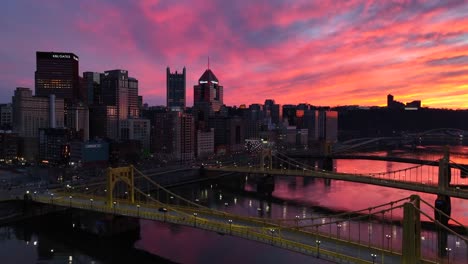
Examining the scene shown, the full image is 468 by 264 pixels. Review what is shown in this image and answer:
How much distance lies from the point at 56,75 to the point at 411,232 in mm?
152066

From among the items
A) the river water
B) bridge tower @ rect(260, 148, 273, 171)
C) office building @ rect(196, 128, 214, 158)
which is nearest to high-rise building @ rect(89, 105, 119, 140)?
office building @ rect(196, 128, 214, 158)

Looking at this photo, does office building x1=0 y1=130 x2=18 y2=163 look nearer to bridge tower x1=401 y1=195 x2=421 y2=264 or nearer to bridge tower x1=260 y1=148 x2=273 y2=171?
bridge tower x1=260 y1=148 x2=273 y2=171

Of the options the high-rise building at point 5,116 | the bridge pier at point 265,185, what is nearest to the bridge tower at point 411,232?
the bridge pier at point 265,185

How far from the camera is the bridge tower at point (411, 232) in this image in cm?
2092

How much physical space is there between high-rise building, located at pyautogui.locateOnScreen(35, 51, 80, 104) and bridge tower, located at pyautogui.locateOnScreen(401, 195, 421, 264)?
145515mm

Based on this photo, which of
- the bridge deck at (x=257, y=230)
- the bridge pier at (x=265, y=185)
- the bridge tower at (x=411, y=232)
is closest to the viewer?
the bridge tower at (x=411, y=232)

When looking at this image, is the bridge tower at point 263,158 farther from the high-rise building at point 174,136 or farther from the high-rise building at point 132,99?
the high-rise building at point 132,99

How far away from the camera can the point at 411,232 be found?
21.1 metres

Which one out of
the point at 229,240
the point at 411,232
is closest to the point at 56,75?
the point at 229,240

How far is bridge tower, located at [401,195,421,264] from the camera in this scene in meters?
20.9

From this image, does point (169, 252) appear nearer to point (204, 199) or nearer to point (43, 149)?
point (204, 199)

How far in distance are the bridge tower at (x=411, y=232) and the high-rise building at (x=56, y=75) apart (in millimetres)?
145515

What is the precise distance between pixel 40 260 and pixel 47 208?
1458cm

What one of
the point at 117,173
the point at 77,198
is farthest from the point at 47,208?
the point at 117,173
